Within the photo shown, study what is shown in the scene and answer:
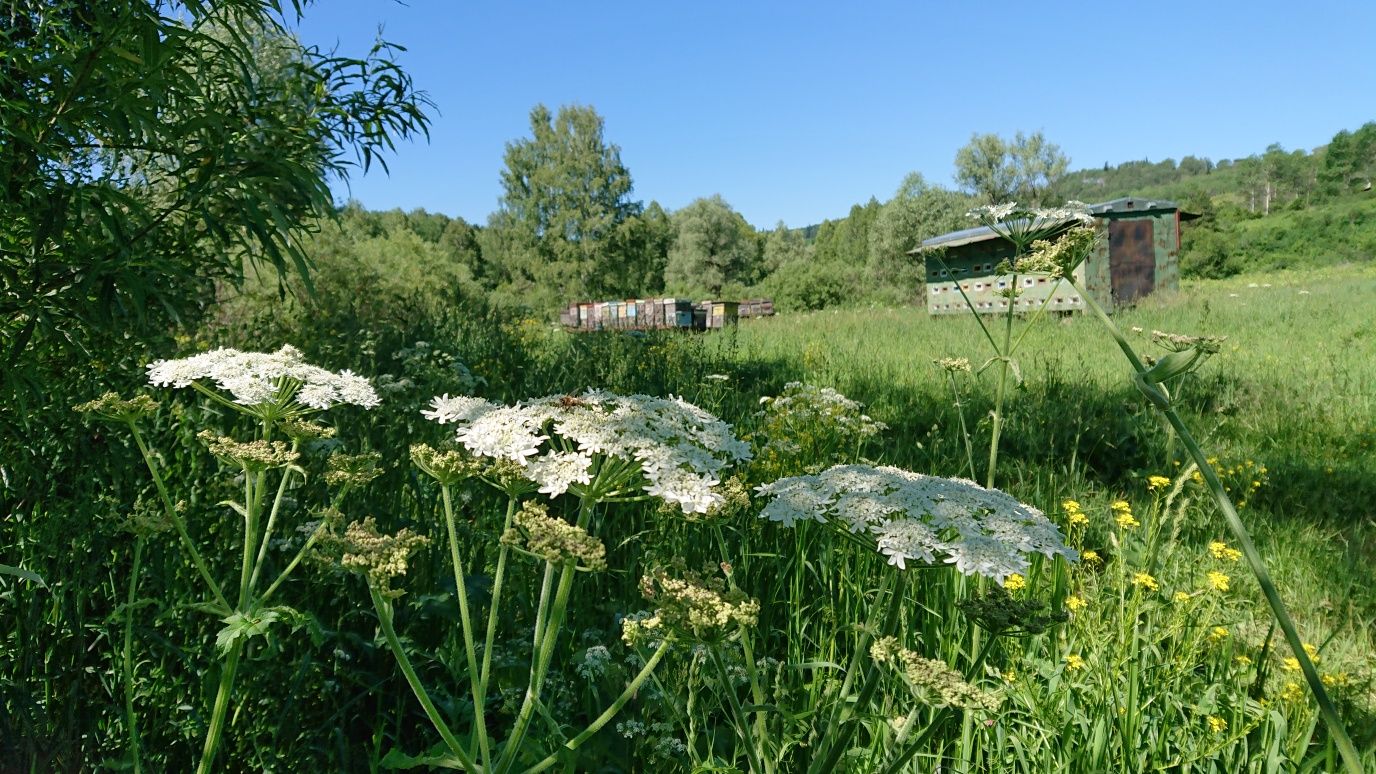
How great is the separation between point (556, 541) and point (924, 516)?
0.80m

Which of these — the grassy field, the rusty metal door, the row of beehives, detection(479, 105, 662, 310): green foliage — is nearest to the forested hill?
detection(479, 105, 662, 310): green foliage

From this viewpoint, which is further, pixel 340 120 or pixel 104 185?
pixel 340 120

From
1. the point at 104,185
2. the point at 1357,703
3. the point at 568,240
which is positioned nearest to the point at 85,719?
the point at 104,185

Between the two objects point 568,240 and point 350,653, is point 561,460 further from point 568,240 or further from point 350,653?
point 568,240

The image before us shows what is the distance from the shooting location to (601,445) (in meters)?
1.47

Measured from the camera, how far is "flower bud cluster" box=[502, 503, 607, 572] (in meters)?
1.28

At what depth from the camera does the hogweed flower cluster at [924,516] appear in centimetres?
141

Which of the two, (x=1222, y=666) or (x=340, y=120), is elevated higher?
(x=340, y=120)

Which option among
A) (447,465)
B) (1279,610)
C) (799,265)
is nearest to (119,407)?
(447,465)

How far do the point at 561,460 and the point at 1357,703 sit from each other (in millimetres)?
3074

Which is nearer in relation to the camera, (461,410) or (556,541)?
(556,541)

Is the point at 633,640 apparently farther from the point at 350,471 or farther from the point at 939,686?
the point at 350,471

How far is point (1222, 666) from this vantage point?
252 cm

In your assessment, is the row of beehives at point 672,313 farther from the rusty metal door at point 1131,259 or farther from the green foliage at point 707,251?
the green foliage at point 707,251
